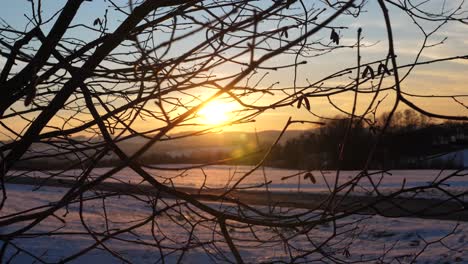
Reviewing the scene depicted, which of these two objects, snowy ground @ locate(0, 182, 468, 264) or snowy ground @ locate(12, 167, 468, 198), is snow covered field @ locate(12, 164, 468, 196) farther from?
snowy ground @ locate(0, 182, 468, 264)

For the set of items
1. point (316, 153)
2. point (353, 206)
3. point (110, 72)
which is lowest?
point (353, 206)

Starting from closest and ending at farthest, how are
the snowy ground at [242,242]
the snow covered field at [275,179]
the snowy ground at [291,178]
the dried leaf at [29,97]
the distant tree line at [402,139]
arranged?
the dried leaf at [29,97] < the distant tree line at [402,139] < the snowy ground at [291,178] < the snow covered field at [275,179] < the snowy ground at [242,242]

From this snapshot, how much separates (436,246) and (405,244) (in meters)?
0.71

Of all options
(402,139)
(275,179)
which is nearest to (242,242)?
(275,179)

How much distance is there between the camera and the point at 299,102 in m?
1.83

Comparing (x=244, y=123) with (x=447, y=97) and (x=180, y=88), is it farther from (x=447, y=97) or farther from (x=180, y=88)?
(x=447, y=97)

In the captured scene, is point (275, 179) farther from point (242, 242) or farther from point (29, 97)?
point (29, 97)

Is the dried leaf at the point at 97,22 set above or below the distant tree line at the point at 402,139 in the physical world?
above

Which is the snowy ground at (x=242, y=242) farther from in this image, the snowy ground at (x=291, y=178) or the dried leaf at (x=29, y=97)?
the dried leaf at (x=29, y=97)

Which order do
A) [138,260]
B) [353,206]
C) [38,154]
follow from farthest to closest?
[138,260] → [38,154] → [353,206]

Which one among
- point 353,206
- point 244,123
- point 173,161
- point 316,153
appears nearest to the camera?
point 353,206

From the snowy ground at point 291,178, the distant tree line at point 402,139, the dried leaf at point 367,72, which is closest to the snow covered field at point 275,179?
the snowy ground at point 291,178

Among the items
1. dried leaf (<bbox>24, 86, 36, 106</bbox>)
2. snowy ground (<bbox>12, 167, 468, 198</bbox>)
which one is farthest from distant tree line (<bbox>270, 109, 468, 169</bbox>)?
dried leaf (<bbox>24, 86, 36, 106</bbox>)

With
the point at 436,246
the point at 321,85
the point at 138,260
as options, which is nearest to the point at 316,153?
the point at 321,85
